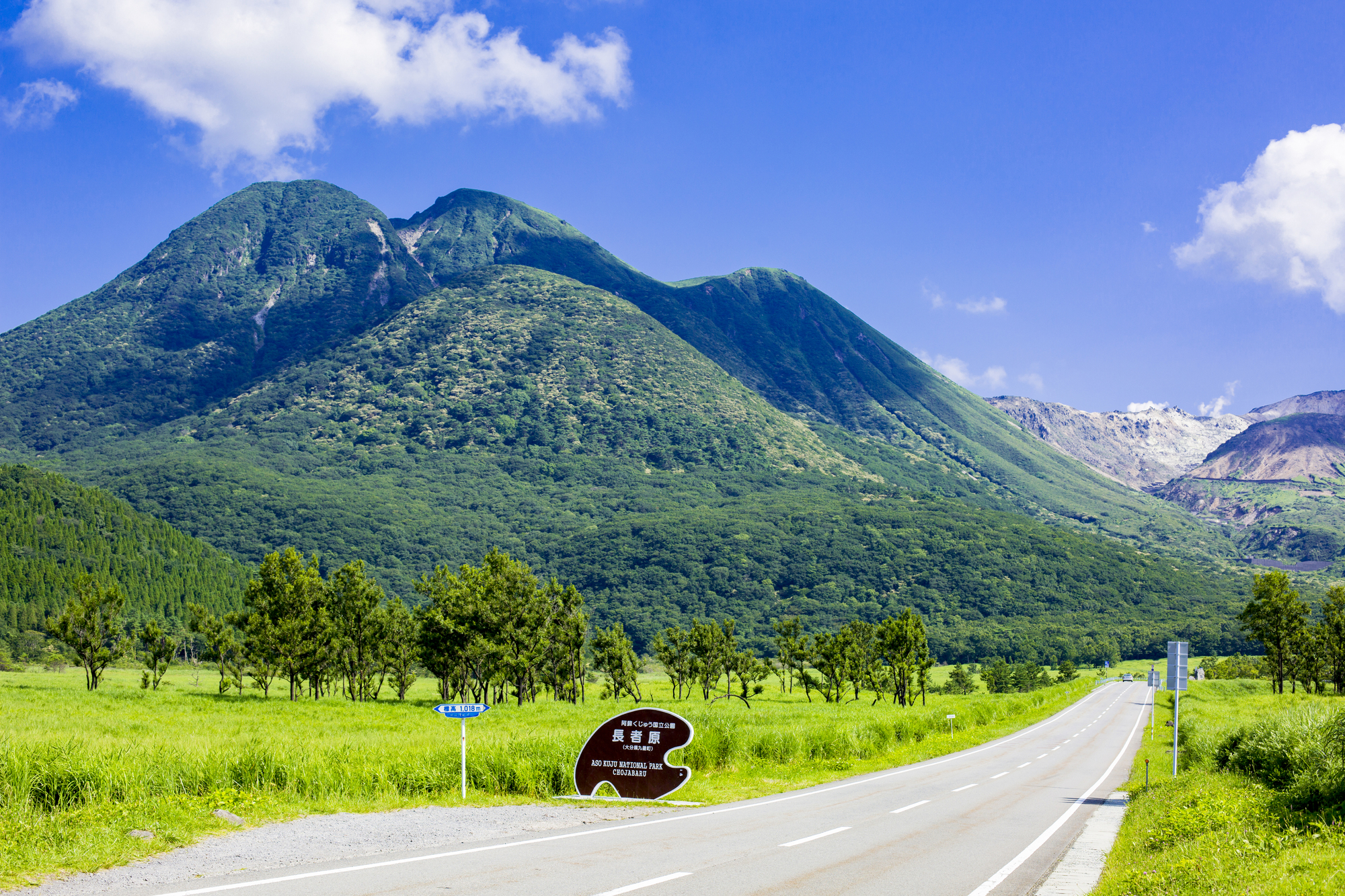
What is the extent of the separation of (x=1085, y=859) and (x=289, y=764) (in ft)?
51.2

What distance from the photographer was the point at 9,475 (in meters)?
199

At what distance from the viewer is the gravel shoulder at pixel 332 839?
10289 millimetres

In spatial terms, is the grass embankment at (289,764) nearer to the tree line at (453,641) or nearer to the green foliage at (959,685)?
the tree line at (453,641)

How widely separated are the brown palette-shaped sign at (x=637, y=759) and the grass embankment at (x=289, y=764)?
0.80 metres

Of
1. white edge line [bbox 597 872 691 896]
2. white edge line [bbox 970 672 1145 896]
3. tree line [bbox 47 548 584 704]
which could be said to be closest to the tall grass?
tree line [bbox 47 548 584 704]

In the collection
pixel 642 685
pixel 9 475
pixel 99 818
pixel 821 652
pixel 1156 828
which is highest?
pixel 9 475

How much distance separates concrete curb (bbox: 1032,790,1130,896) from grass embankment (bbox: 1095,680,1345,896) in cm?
36

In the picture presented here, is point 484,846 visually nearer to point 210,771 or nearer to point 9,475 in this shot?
point 210,771

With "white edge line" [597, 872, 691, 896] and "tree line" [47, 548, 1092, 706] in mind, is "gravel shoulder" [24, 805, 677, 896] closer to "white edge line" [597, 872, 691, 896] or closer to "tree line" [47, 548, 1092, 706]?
"white edge line" [597, 872, 691, 896]

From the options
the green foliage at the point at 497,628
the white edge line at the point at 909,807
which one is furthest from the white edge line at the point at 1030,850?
the green foliage at the point at 497,628

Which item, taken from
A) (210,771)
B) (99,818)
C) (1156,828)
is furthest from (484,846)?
(1156,828)

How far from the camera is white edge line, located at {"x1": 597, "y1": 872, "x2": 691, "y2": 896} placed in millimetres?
10430

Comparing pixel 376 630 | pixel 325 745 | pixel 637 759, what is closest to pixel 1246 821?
pixel 637 759

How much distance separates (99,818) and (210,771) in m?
3.95
